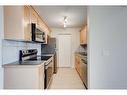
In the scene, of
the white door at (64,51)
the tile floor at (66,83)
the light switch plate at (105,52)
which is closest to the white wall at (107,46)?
the light switch plate at (105,52)

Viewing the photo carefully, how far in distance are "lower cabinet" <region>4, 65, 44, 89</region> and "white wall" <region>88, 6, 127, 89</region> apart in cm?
96

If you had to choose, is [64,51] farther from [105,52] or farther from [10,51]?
[105,52]

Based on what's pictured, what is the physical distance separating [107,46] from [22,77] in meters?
1.58

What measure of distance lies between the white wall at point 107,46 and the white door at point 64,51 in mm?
5798

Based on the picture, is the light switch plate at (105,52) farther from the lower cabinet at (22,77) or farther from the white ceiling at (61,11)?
the white ceiling at (61,11)

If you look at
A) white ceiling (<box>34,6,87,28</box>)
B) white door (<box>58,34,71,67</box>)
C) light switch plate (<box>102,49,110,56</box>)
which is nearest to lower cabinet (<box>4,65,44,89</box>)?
light switch plate (<box>102,49,110,56</box>)

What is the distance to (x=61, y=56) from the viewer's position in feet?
29.1

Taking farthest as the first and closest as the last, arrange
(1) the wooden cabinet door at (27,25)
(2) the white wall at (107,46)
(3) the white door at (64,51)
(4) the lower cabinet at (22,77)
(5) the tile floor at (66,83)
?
(3) the white door at (64,51) < (5) the tile floor at (66,83) < (1) the wooden cabinet door at (27,25) < (2) the white wall at (107,46) < (4) the lower cabinet at (22,77)

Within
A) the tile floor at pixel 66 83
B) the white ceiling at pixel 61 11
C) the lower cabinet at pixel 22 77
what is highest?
the white ceiling at pixel 61 11

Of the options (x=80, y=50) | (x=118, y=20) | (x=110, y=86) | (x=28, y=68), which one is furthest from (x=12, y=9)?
(x=80, y=50)

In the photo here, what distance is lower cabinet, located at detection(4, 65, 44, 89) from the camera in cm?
281

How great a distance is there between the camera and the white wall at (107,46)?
2.94 meters

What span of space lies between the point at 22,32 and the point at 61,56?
599 cm

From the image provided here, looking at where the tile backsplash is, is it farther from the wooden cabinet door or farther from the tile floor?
the tile floor
